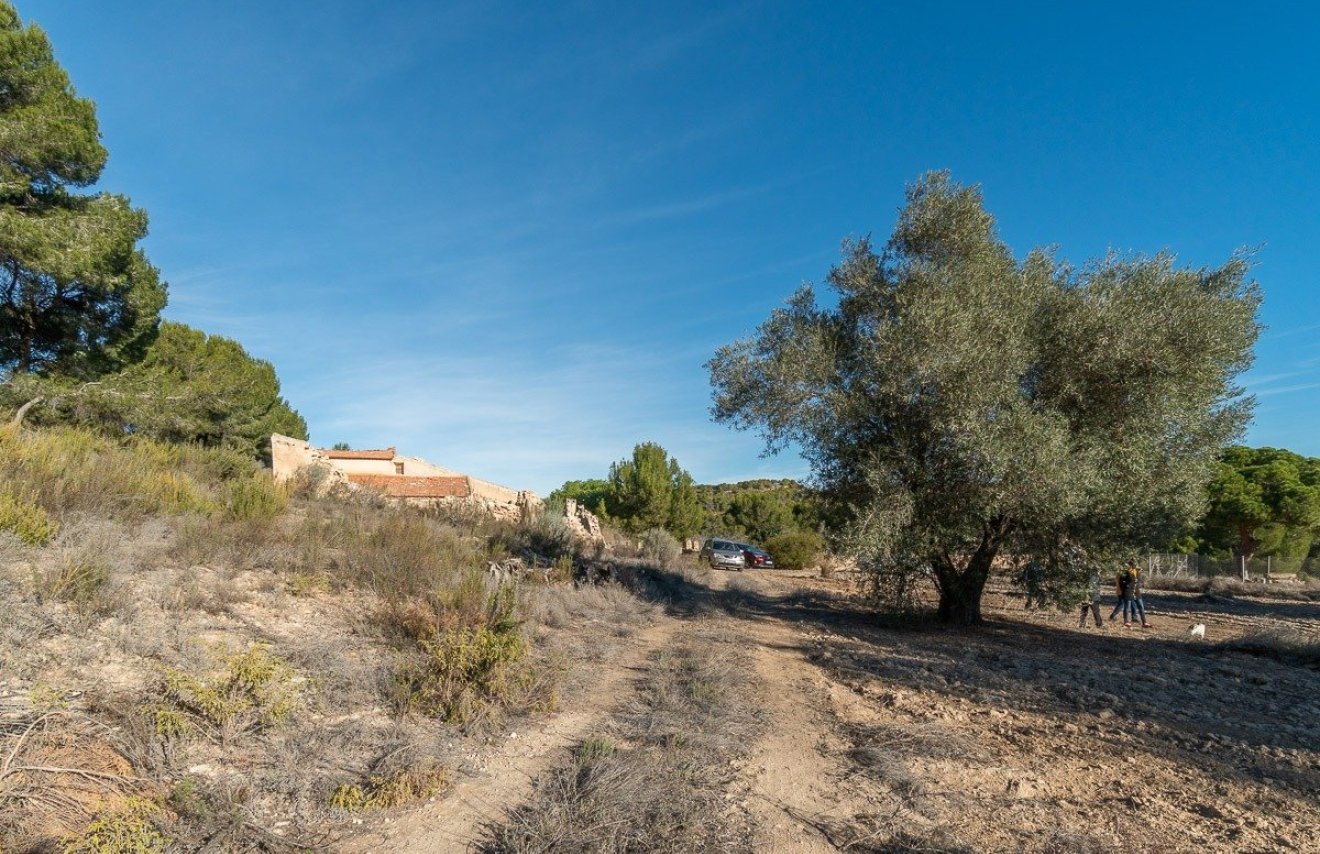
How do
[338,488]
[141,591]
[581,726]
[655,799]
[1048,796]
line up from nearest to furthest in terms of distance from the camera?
[655,799]
[1048,796]
[581,726]
[141,591]
[338,488]

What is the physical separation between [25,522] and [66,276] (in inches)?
378

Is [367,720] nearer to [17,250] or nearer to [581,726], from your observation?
[581,726]

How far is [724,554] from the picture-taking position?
107ft

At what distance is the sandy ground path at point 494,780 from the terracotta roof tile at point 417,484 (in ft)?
67.2

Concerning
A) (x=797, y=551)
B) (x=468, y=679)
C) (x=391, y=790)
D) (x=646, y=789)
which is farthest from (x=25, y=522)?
(x=797, y=551)

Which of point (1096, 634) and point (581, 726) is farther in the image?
point (1096, 634)

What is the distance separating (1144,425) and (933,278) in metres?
4.21

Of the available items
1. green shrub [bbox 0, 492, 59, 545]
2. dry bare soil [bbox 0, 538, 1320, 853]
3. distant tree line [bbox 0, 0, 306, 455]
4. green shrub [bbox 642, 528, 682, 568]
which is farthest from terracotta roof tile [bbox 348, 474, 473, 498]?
green shrub [bbox 0, 492, 59, 545]

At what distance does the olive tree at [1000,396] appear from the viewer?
1134 cm

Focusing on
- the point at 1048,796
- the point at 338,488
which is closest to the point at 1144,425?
the point at 1048,796

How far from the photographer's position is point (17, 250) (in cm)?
1319

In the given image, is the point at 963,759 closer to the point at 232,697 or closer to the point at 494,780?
the point at 494,780

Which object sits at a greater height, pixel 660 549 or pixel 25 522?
pixel 25 522

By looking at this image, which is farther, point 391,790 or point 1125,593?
point 1125,593
